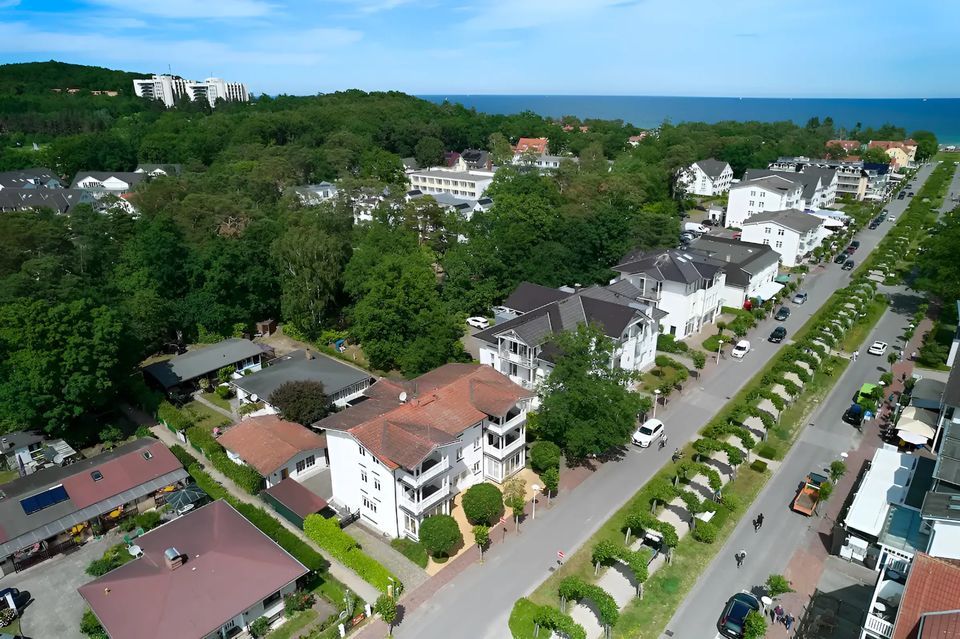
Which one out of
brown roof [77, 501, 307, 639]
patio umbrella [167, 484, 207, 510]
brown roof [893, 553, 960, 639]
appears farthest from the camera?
patio umbrella [167, 484, 207, 510]

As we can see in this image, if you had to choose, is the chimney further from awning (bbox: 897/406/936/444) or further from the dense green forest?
awning (bbox: 897/406/936/444)

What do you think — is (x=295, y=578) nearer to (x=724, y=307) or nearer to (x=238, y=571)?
(x=238, y=571)

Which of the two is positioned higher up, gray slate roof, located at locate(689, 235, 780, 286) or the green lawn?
gray slate roof, located at locate(689, 235, 780, 286)

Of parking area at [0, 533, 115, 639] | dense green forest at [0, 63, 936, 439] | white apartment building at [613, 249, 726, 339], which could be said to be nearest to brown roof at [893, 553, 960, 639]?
dense green forest at [0, 63, 936, 439]

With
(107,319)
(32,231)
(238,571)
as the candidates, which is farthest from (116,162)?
(238,571)

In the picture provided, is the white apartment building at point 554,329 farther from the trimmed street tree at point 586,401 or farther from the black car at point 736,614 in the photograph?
the black car at point 736,614

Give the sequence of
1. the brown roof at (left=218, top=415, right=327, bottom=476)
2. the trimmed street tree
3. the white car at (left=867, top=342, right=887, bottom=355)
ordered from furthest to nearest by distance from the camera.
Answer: the white car at (left=867, top=342, right=887, bottom=355), the brown roof at (left=218, top=415, right=327, bottom=476), the trimmed street tree
